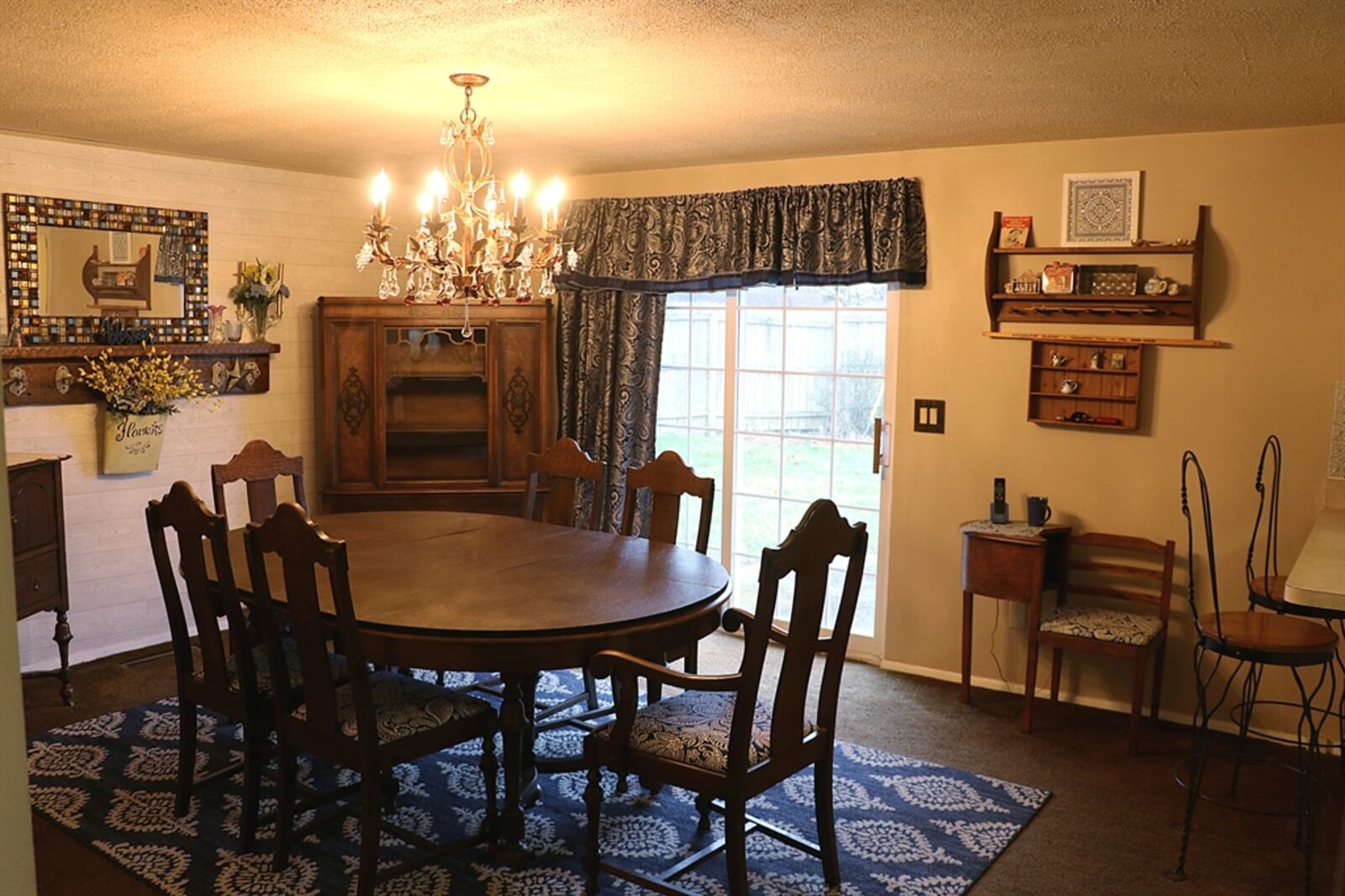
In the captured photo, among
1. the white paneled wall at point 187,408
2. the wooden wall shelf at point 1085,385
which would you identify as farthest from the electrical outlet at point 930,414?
the white paneled wall at point 187,408

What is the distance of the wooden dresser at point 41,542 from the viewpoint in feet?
14.0

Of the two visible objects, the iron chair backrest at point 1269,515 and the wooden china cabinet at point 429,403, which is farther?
the wooden china cabinet at point 429,403

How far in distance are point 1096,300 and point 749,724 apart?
102 inches

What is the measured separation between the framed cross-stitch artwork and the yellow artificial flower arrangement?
13.0 feet

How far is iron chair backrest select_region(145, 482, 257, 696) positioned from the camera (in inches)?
127

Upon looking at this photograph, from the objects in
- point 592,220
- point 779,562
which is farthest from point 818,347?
point 779,562

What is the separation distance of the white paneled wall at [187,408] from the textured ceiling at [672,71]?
282 mm

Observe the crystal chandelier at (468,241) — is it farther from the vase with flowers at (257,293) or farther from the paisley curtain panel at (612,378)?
the vase with flowers at (257,293)

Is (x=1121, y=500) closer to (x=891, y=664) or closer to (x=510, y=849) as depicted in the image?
(x=891, y=664)

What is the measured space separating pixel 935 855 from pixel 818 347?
2.58m

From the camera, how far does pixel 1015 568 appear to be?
446cm

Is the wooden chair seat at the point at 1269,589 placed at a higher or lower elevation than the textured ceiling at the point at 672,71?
lower

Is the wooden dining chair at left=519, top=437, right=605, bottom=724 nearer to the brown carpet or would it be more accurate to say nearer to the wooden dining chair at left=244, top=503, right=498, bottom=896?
the brown carpet

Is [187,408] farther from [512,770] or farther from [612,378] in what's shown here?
[512,770]
